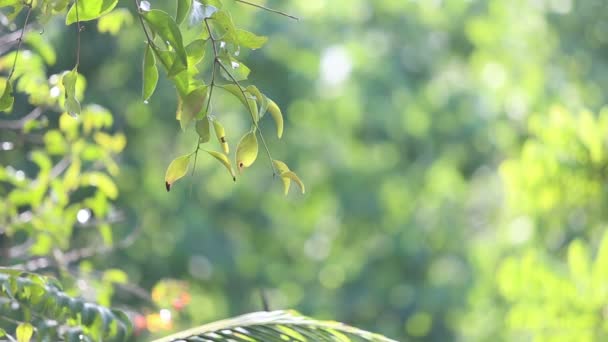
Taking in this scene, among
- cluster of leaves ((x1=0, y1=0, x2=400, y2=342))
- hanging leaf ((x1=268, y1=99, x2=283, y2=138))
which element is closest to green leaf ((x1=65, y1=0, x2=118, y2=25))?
cluster of leaves ((x1=0, y1=0, x2=400, y2=342))

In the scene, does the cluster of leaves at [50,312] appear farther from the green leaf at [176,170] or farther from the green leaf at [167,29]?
the green leaf at [167,29]

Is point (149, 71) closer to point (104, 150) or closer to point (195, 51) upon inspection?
point (195, 51)

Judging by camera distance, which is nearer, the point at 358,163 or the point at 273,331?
the point at 273,331

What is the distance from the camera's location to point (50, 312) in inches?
65.3

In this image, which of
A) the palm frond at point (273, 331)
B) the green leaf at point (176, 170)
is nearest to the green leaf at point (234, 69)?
the green leaf at point (176, 170)

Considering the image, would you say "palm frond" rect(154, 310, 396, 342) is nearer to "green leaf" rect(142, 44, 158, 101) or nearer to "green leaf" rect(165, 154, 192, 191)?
"green leaf" rect(165, 154, 192, 191)

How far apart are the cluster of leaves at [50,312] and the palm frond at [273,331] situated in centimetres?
16

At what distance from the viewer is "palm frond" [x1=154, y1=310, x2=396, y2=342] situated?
1.80m

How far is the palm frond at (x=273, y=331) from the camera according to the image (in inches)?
70.9

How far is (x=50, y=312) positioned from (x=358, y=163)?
294 inches

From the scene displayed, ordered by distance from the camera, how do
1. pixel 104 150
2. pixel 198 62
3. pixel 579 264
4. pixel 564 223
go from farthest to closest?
pixel 564 223
pixel 579 264
pixel 104 150
pixel 198 62

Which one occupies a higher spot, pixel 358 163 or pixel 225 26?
pixel 225 26

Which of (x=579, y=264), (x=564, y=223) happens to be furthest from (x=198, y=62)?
(x=564, y=223)

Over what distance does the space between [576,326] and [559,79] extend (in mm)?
5327
